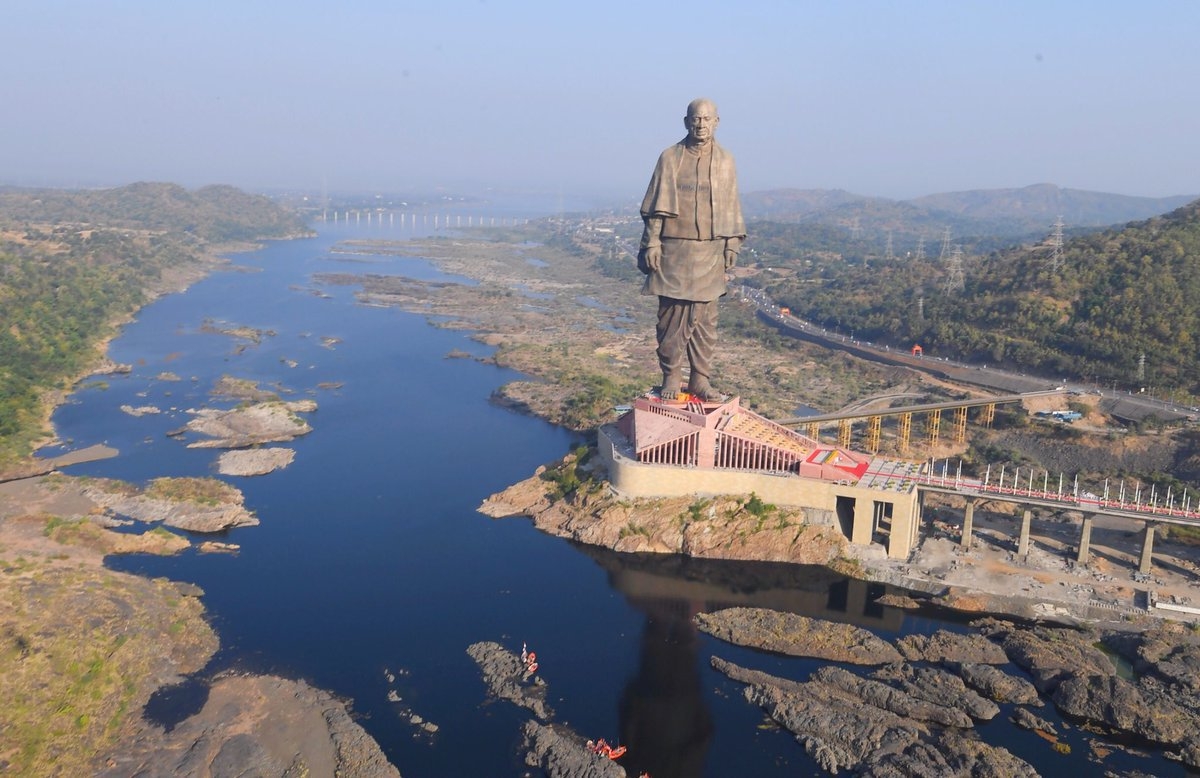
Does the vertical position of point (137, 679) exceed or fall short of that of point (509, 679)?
it exceeds it

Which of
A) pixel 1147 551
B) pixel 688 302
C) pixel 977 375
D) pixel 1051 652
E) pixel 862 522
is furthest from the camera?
pixel 977 375

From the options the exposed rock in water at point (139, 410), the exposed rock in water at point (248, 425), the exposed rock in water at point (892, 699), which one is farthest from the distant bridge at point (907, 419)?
the exposed rock in water at point (139, 410)

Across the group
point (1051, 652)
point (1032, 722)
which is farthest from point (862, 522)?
point (1032, 722)

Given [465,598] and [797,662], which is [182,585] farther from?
[797,662]

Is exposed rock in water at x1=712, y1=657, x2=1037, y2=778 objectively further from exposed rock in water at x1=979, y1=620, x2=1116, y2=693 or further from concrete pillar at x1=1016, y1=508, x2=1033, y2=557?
concrete pillar at x1=1016, y1=508, x2=1033, y2=557

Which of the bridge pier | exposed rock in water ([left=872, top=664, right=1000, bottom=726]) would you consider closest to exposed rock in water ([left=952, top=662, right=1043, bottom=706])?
exposed rock in water ([left=872, top=664, right=1000, bottom=726])

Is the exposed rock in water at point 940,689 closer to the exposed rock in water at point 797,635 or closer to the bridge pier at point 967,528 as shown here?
the exposed rock in water at point 797,635

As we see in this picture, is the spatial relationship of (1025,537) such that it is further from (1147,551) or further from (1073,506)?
(1147,551)
